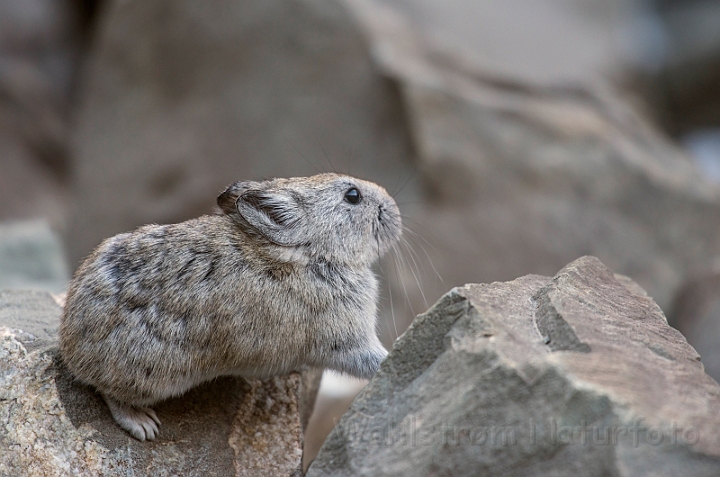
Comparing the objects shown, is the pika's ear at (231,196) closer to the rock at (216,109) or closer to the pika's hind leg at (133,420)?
the pika's hind leg at (133,420)

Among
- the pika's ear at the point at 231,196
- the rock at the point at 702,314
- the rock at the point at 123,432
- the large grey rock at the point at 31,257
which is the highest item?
the rock at the point at 702,314

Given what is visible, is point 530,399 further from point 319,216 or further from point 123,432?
point 123,432

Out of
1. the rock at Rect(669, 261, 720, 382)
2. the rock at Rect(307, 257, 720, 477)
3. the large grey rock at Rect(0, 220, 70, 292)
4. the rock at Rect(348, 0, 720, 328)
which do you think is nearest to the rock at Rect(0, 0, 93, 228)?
the large grey rock at Rect(0, 220, 70, 292)

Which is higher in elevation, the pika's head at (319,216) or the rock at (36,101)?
the pika's head at (319,216)

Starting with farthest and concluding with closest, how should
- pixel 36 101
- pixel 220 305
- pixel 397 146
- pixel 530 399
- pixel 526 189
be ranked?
1. pixel 36 101
2. pixel 526 189
3. pixel 397 146
4. pixel 220 305
5. pixel 530 399

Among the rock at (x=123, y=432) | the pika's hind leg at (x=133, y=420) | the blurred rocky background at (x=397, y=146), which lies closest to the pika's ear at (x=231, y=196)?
the rock at (x=123, y=432)

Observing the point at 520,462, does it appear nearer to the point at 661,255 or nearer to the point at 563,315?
the point at 563,315

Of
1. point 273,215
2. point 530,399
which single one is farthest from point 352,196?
point 530,399
